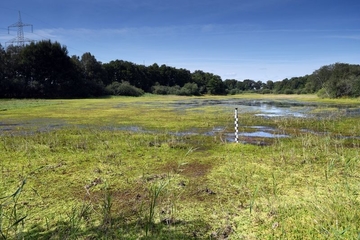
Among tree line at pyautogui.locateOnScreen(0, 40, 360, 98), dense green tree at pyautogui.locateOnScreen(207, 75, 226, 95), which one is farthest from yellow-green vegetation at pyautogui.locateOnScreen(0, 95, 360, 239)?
dense green tree at pyautogui.locateOnScreen(207, 75, 226, 95)

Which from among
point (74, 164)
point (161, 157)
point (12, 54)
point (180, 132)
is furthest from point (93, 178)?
point (12, 54)

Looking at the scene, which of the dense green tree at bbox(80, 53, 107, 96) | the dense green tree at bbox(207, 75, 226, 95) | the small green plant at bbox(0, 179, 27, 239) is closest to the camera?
the small green plant at bbox(0, 179, 27, 239)

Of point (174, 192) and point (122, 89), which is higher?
point (122, 89)

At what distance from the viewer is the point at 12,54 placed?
55781mm

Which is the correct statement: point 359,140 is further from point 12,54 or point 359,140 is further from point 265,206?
point 12,54

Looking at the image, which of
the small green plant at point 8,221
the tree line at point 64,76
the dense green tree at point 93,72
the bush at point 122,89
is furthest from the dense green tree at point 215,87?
the small green plant at point 8,221

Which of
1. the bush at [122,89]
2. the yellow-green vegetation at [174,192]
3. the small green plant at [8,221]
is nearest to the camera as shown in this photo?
the small green plant at [8,221]

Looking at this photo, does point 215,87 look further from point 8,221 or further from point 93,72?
point 8,221

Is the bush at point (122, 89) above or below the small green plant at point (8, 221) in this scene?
above

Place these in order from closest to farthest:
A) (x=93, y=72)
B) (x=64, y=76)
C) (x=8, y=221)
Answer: (x=8, y=221)
(x=64, y=76)
(x=93, y=72)

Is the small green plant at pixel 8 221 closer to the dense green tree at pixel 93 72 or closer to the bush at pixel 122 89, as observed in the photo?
the dense green tree at pixel 93 72

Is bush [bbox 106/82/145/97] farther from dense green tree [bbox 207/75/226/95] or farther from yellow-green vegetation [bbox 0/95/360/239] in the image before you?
yellow-green vegetation [bbox 0/95/360/239]

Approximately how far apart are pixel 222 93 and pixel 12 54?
77770 millimetres

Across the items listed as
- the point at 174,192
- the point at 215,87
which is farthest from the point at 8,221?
the point at 215,87
